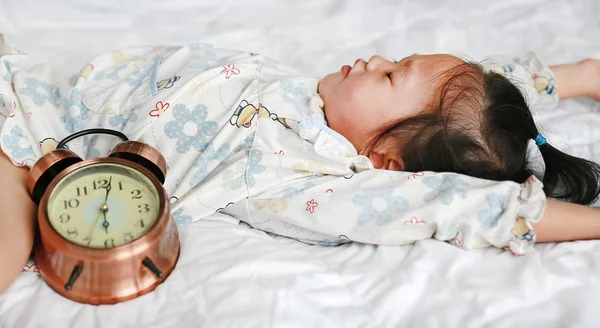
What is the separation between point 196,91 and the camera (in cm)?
118

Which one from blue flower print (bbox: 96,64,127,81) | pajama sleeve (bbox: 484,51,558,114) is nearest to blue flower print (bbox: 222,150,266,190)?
blue flower print (bbox: 96,64,127,81)

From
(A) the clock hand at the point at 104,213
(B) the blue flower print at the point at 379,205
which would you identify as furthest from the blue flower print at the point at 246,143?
(A) the clock hand at the point at 104,213

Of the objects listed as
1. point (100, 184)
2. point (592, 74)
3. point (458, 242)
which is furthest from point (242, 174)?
point (592, 74)

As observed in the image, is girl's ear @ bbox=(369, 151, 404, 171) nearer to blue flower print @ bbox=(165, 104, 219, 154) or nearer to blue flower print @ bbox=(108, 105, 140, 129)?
blue flower print @ bbox=(165, 104, 219, 154)

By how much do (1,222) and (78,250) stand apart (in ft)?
0.56

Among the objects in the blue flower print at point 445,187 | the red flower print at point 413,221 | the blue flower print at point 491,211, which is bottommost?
the red flower print at point 413,221

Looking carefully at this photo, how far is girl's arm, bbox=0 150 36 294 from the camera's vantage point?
35.1 inches

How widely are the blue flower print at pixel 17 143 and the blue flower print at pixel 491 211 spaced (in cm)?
76

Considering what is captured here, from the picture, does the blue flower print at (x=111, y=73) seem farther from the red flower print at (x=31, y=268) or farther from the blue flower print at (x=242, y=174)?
the red flower print at (x=31, y=268)

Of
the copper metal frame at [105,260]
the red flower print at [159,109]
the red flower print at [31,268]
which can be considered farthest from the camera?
the red flower print at [159,109]

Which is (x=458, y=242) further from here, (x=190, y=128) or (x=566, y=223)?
(x=190, y=128)

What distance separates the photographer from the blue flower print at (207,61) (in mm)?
1250

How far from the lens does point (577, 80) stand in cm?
144

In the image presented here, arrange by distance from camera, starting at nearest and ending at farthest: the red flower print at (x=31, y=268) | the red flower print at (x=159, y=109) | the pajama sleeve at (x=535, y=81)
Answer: the red flower print at (x=31, y=268), the red flower print at (x=159, y=109), the pajama sleeve at (x=535, y=81)
